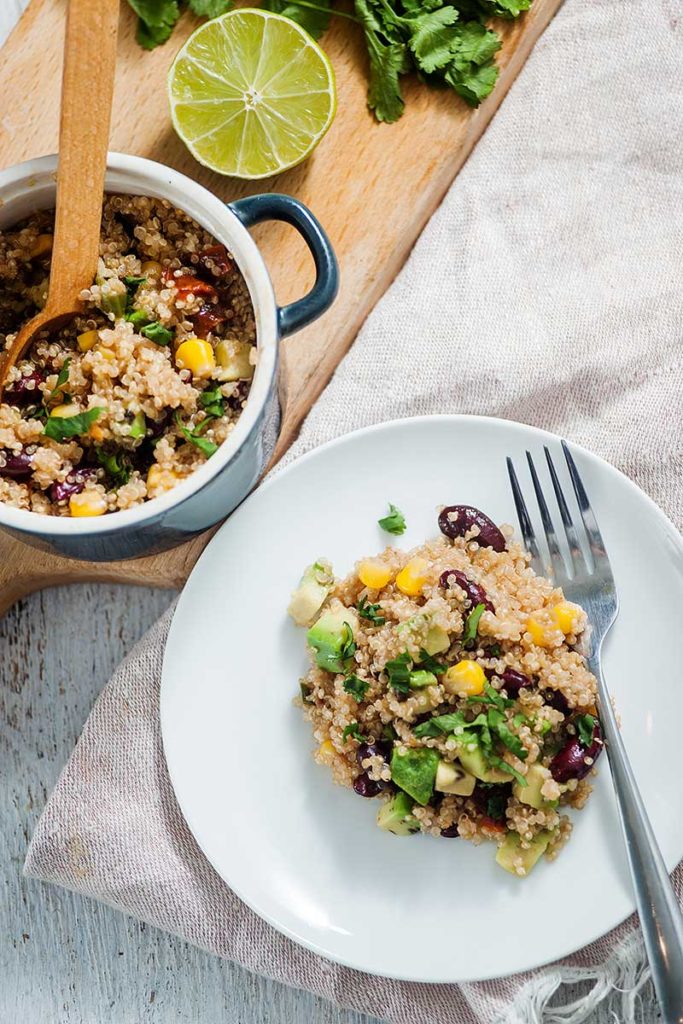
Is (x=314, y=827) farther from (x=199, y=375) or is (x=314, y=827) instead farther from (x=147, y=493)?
(x=199, y=375)

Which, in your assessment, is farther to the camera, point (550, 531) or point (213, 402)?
point (550, 531)

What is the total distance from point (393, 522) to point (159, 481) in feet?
1.51

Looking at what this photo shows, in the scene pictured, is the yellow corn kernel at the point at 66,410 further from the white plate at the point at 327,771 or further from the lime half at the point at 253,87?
the lime half at the point at 253,87

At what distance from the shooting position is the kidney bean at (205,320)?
1.57m

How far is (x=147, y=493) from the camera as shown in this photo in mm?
1522

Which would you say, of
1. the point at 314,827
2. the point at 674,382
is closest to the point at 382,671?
the point at 314,827

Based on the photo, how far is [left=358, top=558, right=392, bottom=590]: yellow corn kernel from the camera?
1690 millimetres

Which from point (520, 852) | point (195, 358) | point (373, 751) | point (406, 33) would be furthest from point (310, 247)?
point (520, 852)

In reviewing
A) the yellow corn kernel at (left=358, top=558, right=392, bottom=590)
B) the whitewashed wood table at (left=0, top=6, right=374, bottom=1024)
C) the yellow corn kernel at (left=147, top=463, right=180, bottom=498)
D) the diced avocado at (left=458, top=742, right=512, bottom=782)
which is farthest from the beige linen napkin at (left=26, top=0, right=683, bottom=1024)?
the diced avocado at (left=458, top=742, right=512, bottom=782)

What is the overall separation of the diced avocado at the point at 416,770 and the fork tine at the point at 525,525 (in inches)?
15.5

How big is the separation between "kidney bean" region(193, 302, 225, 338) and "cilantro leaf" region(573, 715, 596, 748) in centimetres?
88

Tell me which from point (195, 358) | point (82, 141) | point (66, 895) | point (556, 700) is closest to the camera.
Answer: point (82, 141)

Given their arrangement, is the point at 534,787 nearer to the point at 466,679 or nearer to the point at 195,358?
the point at 466,679

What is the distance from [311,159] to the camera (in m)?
1.90
